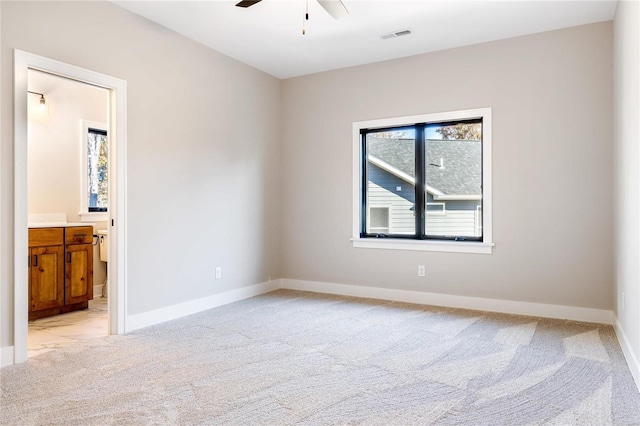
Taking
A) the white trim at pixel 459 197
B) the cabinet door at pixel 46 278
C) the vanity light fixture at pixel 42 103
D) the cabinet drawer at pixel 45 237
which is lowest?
the cabinet door at pixel 46 278

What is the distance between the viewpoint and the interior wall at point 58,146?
16.0ft

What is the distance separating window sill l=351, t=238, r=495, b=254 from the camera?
4486mm

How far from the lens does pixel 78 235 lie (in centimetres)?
463

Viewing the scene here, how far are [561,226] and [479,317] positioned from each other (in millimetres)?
1167

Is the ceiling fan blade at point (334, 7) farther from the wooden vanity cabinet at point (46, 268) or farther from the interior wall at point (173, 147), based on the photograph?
the wooden vanity cabinet at point (46, 268)

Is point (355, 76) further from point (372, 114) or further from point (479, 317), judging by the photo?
point (479, 317)

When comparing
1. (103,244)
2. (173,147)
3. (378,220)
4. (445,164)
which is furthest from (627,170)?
(103,244)

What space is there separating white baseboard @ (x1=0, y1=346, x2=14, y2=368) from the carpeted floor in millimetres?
94

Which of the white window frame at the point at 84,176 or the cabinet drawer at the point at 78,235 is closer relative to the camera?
the cabinet drawer at the point at 78,235

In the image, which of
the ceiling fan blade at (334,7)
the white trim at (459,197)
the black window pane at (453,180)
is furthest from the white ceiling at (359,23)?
the white trim at (459,197)

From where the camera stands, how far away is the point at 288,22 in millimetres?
4012

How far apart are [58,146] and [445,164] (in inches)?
177

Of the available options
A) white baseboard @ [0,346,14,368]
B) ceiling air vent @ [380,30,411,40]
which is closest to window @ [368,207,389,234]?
ceiling air vent @ [380,30,411,40]

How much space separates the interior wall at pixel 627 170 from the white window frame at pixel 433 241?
1.09 m
